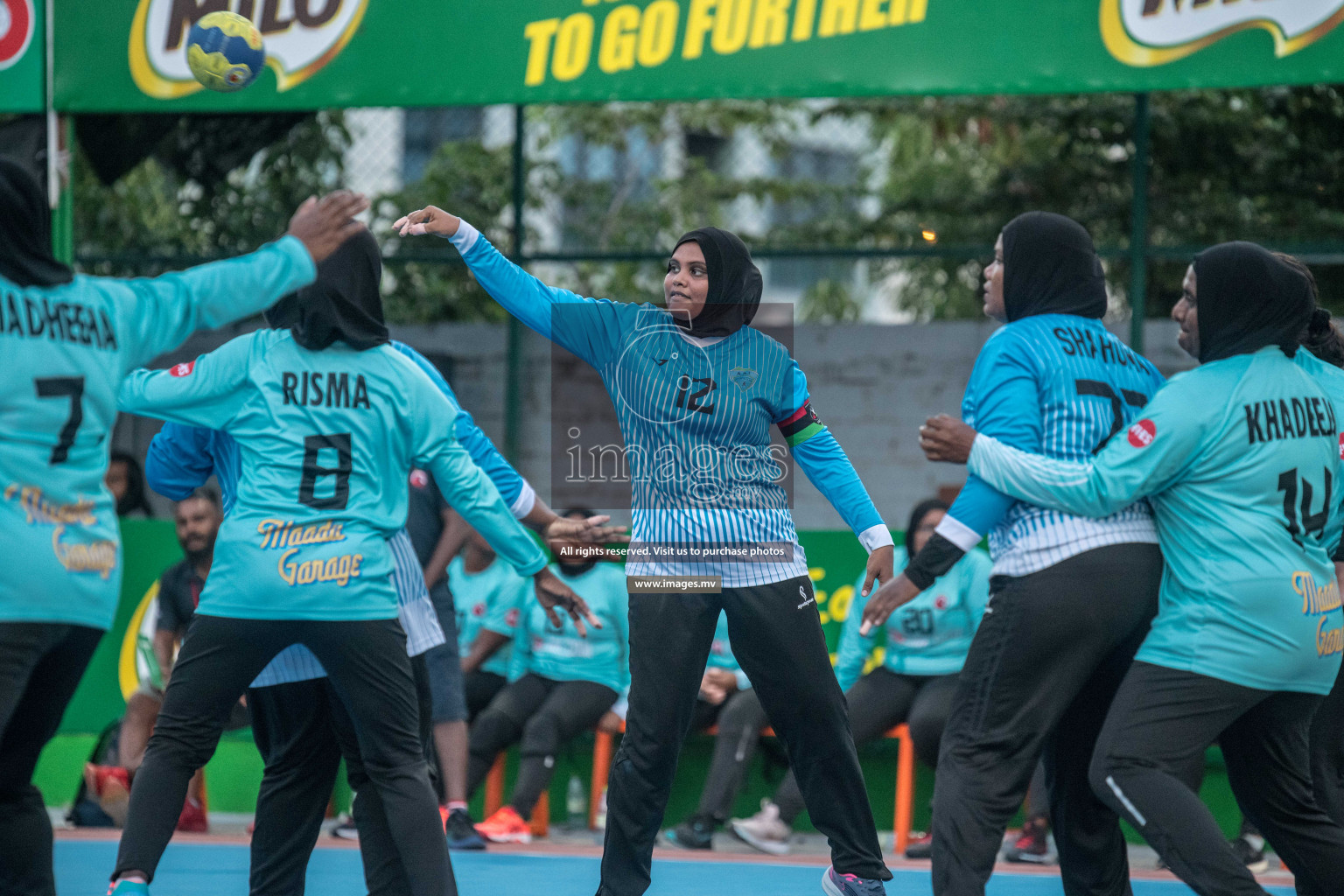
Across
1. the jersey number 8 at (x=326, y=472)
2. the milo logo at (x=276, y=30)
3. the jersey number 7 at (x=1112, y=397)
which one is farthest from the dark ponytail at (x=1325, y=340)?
the milo logo at (x=276, y=30)

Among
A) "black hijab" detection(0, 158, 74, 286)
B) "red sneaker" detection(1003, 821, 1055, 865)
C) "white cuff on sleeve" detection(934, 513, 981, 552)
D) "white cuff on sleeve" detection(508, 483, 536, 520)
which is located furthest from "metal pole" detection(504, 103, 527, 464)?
"black hijab" detection(0, 158, 74, 286)

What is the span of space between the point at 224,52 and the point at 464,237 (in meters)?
1.69

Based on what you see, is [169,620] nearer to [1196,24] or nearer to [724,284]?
[724,284]

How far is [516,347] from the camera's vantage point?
8805mm

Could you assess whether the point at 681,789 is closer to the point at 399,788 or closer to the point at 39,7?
the point at 399,788

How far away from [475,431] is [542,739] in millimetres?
2805

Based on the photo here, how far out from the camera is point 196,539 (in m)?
7.02

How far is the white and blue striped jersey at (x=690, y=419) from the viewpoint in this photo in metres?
4.10

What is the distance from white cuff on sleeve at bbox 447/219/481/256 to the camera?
425cm

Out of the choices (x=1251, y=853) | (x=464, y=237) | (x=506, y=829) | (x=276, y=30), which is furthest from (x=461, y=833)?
(x=276, y=30)

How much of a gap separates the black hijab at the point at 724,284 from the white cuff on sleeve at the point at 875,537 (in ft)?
2.39

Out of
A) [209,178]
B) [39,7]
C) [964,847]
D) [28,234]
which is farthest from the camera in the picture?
[209,178]

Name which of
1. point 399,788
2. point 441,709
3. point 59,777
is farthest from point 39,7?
point 399,788

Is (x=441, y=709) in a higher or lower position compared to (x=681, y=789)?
higher
